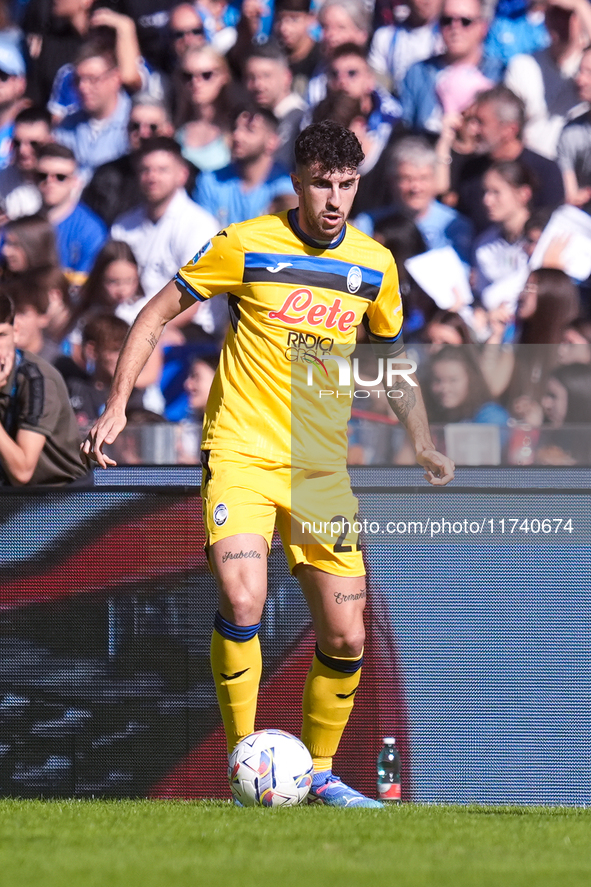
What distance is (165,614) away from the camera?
4.84m

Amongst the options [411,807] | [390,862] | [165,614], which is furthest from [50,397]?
[390,862]

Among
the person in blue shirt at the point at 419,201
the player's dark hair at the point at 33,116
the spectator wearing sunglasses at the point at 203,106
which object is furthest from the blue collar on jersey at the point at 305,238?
the player's dark hair at the point at 33,116

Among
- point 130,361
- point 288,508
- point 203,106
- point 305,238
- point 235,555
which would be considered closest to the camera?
point 235,555

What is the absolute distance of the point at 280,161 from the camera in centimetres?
748

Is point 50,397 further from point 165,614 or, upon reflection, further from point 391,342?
point 391,342

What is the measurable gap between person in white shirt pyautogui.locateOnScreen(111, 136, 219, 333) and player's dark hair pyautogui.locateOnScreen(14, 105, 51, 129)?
2.39 feet

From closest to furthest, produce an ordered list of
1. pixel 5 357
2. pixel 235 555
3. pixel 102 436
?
pixel 102 436 < pixel 235 555 < pixel 5 357

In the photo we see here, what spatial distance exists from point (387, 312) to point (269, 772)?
175 cm

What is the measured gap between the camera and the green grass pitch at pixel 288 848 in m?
2.70

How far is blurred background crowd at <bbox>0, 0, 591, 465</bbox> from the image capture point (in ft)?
23.0

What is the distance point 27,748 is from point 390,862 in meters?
2.32

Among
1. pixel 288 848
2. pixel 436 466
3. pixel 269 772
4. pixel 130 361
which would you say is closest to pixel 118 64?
pixel 130 361

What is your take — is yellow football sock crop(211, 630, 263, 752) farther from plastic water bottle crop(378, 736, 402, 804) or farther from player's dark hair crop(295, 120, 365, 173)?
player's dark hair crop(295, 120, 365, 173)

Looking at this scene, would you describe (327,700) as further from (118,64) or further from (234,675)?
(118,64)
